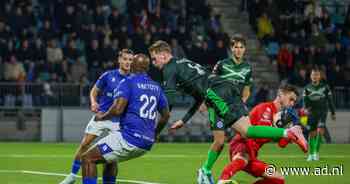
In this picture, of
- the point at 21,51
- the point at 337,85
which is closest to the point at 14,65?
the point at 21,51

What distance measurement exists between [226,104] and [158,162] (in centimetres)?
646

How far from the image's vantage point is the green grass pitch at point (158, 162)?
16.1 meters

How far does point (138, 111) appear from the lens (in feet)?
38.2

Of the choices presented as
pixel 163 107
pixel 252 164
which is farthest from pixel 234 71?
pixel 163 107

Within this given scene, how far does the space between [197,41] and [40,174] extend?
1426 cm

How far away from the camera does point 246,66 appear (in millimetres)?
16188

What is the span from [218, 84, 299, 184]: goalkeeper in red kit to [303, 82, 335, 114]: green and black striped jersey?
26.1 feet

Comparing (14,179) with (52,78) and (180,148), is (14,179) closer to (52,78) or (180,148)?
(180,148)

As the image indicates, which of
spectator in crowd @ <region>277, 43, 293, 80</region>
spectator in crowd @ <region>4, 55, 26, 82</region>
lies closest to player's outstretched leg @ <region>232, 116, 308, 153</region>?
spectator in crowd @ <region>4, 55, 26, 82</region>

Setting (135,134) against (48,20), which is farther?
(48,20)

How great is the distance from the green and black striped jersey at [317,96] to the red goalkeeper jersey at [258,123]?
8585 mm

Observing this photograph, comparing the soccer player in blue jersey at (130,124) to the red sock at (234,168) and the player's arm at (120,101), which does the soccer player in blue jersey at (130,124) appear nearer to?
the player's arm at (120,101)

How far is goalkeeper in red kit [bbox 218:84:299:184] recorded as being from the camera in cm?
1320

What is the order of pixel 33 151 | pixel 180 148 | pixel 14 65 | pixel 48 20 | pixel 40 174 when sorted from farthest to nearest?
pixel 48 20, pixel 14 65, pixel 180 148, pixel 33 151, pixel 40 174
